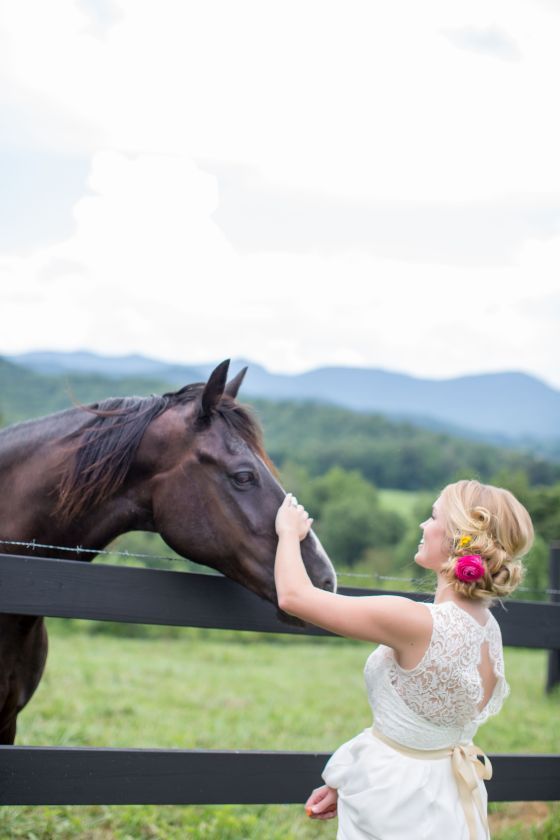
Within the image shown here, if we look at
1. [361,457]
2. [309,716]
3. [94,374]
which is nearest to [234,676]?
[309,716]

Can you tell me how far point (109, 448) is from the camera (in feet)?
10.1

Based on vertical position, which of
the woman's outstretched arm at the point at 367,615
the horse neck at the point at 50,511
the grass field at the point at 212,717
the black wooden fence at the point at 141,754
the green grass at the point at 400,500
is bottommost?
the grass field at the point at 212,717

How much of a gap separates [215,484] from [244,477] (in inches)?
4.9

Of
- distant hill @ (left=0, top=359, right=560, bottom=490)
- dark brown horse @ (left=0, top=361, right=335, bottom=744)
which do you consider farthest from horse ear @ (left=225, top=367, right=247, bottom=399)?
distant hill @ (left=0, top=359, right=560, bottom=490)

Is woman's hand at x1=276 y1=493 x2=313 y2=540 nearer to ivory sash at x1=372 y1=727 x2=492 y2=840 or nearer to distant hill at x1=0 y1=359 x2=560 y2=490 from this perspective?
ivory sash at x1=372 y1=727 x2=492 y2=840

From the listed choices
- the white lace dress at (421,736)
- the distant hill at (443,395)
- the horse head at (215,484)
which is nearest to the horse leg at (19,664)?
the horse head at (215,484)

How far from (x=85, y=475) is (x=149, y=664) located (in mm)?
8113

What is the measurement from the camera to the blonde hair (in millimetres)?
2131

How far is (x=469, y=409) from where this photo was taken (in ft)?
229

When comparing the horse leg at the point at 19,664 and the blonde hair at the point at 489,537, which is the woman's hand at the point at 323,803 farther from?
the horse leg at the point at 19,664

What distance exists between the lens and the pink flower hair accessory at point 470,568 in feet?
6.85

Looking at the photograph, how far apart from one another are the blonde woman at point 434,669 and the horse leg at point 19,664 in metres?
1.28

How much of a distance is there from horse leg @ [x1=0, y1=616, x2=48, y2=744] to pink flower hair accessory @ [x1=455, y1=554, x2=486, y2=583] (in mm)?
1750

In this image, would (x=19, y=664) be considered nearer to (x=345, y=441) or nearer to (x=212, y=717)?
(x=212, y=717)
